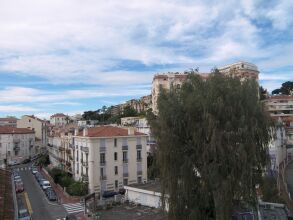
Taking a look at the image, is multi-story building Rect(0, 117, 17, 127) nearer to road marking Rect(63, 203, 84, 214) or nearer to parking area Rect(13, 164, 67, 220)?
parking area Rect(13, 164, 67, 220)

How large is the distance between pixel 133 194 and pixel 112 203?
2.53 metres

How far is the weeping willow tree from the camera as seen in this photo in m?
15.6

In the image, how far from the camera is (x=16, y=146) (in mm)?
84000

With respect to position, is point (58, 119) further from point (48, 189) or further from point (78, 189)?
point (78, 189)

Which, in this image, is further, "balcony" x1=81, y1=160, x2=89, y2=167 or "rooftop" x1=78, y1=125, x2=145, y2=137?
"rooftop" x1=78, y1=125, x2=145, y2=137

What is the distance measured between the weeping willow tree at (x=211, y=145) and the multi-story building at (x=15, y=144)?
7265cm

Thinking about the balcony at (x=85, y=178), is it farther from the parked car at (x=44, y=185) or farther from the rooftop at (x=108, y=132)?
the parked car at (x=44, y=185)

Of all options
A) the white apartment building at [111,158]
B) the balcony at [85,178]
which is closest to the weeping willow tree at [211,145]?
the white apartment building at [111,158]

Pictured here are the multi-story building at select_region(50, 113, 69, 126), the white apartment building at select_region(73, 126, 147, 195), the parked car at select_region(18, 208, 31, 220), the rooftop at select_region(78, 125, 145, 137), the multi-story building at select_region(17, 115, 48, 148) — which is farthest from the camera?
the multi-story building at select_region(50, 113, 69, 126)

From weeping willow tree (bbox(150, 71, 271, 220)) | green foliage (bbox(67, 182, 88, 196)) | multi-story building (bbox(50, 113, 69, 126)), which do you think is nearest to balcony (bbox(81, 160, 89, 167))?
green foliage (bbox(67, 182, 88, 196))

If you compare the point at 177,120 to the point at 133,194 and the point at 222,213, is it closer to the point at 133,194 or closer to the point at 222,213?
the point at 222,213

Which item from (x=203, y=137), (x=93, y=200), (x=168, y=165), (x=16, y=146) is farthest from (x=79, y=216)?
(x=16, y=146)

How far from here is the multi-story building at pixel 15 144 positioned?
81875 mm

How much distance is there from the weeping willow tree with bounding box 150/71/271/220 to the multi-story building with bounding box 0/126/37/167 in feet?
238
